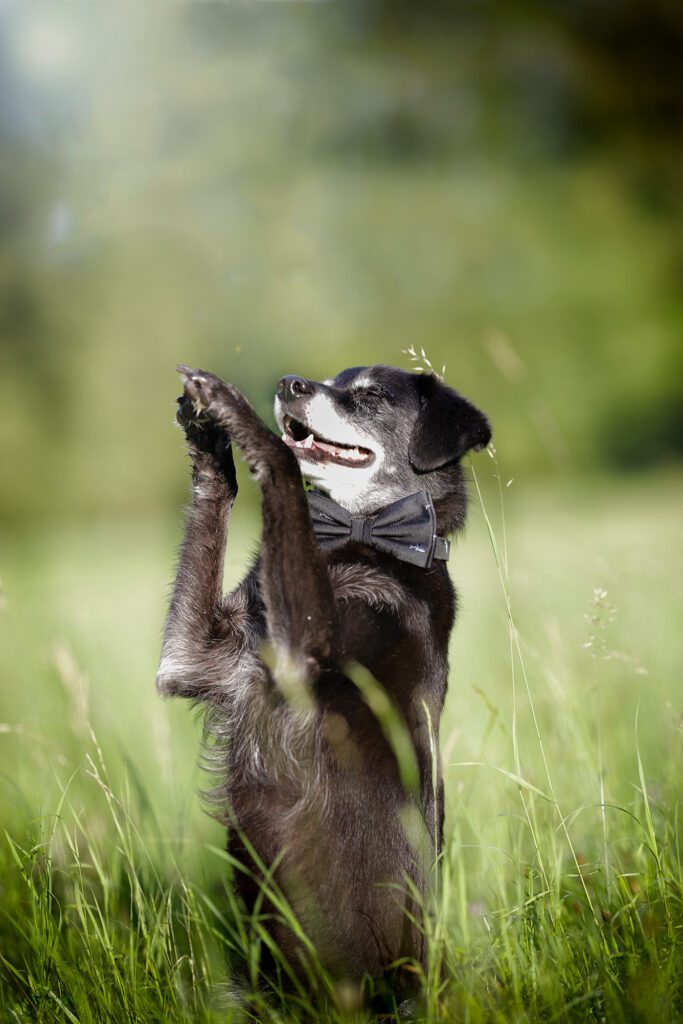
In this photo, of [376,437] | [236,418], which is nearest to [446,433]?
[376,437]

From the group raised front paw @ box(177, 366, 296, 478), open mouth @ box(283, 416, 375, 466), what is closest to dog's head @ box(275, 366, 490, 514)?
open mouth @ box(283, 416, 375, 466)

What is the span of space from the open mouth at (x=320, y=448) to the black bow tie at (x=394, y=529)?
0.84 ft

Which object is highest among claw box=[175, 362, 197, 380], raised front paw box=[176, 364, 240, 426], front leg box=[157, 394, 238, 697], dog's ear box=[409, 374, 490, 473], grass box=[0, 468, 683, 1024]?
claw box=[175, 362, 197, 380]

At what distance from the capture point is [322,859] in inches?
91.1

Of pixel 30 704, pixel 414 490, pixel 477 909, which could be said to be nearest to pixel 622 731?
pixel 477 909

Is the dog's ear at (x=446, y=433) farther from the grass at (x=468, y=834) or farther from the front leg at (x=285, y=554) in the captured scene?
the front leg at (x=285, y=554)

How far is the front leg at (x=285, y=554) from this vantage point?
226cm

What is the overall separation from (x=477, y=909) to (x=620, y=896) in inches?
22.8

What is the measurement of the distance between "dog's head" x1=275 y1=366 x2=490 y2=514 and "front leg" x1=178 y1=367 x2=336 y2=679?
0.55 meters

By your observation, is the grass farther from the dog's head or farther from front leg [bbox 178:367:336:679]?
front leg [bbox 178:367:336:679]

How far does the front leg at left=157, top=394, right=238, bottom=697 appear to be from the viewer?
2709mm

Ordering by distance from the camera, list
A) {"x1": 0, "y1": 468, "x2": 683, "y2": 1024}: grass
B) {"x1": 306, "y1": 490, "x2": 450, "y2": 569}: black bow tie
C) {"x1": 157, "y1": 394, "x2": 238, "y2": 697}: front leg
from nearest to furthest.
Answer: {"x1": 0, "y1": 468, "x2": 683, "y2": 1024}: grass
{"x1": 306, "y1": 490, "x2": 450, "y2": 569}: black bow tie
{"x1": 157, "y1": 394, "x2": 238, "y2": 697}: front leg

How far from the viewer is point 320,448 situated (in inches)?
118

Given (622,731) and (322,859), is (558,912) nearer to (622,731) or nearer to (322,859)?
(322,859)
